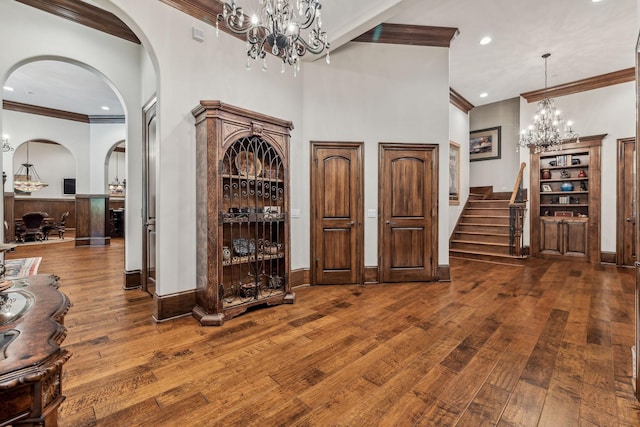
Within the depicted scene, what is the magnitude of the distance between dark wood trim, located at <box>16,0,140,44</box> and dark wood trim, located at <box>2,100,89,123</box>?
615cm

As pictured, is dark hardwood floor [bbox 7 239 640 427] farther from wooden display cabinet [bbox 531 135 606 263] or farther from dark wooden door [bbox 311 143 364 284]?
wooden display cabinet [bbox 531 135 606 263]

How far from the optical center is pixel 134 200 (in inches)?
167

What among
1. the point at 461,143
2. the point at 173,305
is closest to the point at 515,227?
the point at 461,143

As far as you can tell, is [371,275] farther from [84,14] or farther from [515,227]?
[84,14]

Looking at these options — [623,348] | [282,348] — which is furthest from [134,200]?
[623,348]

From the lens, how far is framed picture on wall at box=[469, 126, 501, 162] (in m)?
8.23

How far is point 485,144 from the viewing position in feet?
27.7

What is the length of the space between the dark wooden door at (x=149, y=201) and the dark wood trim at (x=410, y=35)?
3285mm

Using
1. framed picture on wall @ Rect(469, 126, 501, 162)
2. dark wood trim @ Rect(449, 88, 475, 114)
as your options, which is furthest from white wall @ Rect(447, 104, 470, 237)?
framed picture on wall @ Rect(469, 126, 501, 162)

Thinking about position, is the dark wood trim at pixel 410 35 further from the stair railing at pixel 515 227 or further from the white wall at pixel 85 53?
the stair railing at pixel 515 227

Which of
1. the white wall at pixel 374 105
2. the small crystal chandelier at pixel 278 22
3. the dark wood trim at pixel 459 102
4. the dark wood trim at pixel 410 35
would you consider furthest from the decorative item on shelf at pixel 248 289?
the dark wood trim at pixel 459 102

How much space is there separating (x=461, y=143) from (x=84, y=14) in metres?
7.80

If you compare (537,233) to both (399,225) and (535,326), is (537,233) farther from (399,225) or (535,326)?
(535,326)

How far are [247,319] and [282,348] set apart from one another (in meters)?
0.80
